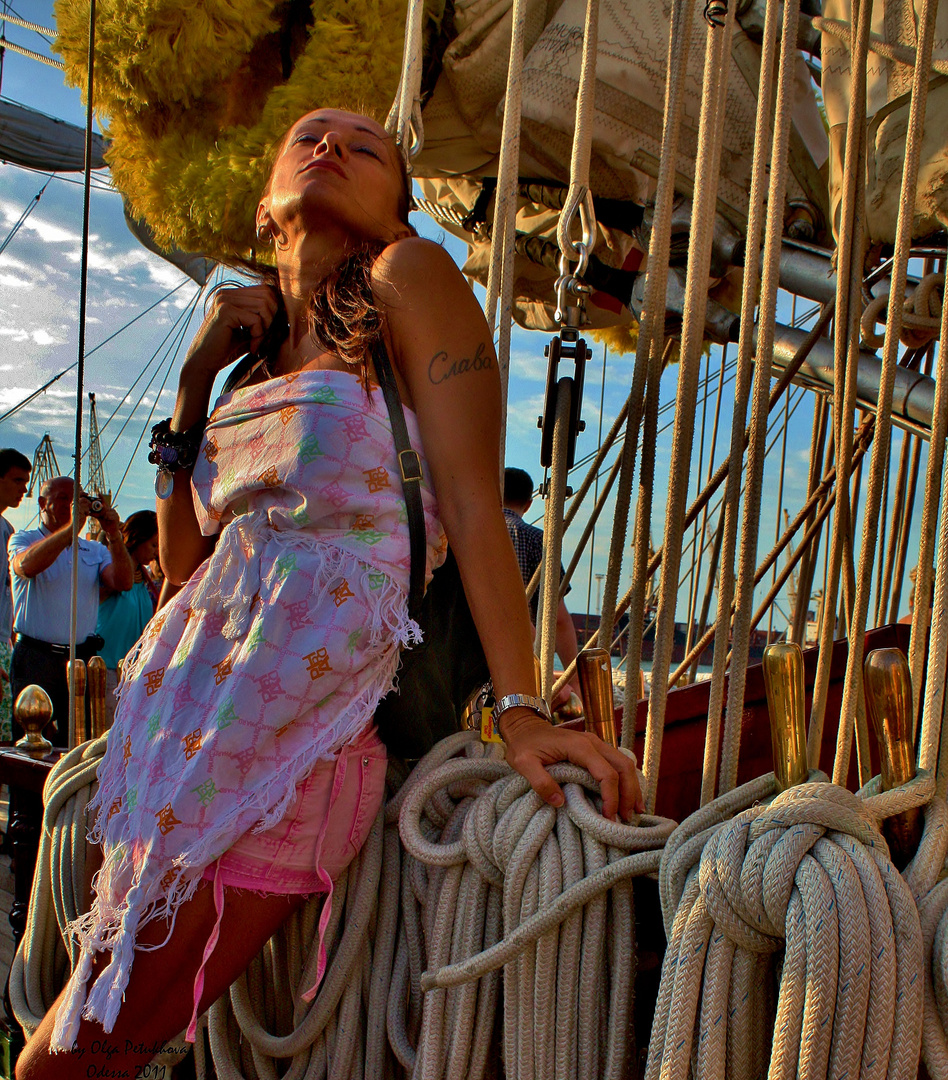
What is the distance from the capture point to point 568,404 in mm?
1446

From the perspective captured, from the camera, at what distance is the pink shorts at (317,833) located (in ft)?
3.30

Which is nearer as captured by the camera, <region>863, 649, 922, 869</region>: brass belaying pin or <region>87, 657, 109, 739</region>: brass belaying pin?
<region>863, 649, 922, 869</region>: brass belaying pin

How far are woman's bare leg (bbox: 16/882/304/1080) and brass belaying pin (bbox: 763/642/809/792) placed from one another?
0.55 metres

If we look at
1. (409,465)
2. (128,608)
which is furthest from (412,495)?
(128,608)

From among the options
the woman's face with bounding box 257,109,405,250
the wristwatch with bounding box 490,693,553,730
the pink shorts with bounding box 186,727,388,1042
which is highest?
the woman's face with bounding box 257,109,405,250

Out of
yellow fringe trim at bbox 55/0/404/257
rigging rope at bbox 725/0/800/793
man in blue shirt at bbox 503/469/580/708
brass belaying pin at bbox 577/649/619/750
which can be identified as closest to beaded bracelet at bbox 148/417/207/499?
brass belaying pin at bbox 577/649/619/750

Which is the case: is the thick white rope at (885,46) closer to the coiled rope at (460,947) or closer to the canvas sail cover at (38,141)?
the coiled rope at (460,947)

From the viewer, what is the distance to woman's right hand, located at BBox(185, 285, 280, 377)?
1350 millimetres

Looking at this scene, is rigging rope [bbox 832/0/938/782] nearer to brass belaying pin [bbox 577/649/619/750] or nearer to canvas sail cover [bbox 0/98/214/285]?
brass belaying pin [bbox 577/649/619/750]

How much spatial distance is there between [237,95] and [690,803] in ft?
7.23

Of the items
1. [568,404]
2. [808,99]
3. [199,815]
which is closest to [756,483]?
[568,404]

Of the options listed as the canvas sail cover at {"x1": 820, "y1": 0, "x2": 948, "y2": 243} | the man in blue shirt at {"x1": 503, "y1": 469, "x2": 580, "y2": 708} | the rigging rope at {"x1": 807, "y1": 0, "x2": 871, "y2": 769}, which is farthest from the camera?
the man in blue shirt at {"x1": 503, "y1": 469, "x2": 580, "y2": 708}

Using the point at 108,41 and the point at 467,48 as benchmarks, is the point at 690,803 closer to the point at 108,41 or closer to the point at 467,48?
the point at 467,48

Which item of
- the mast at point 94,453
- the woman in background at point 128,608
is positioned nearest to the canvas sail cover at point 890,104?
the woman in background at point 128,608
